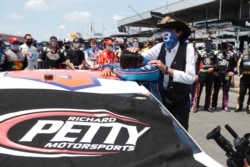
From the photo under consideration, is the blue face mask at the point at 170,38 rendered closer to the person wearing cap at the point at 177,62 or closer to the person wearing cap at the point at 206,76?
the person wearing cap at the point at 177,62

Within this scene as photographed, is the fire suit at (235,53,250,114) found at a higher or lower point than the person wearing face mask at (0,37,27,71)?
lower

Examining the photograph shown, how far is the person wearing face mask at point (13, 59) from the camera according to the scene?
8.92m

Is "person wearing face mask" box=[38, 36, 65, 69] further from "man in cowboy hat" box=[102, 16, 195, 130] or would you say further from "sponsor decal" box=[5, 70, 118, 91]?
"sponsor decal" box=[5, 70, 118, 91]

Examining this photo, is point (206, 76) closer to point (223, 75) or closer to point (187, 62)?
point (223, 75)

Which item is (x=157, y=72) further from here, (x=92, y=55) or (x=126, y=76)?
(x=92, y=55)

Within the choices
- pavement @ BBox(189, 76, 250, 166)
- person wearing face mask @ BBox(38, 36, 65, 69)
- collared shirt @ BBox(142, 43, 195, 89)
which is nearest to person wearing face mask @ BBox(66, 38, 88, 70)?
person wearing face mask @ BBox(38, 36, 65, 69)

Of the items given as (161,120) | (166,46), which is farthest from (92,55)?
(161,120)

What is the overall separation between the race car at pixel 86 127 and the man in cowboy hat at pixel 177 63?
0.87m

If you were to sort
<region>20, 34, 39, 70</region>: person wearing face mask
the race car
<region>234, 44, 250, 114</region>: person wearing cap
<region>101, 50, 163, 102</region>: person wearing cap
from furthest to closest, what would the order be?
1. <region>20, 34, 39, 70</region>: person wearing face mask
2. <region>234, 44, 250, 114</region>: person wearing cap
3. <region>101, 50, 163, 102</region>: person wearing cap
4. the race car

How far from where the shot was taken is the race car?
2096mm

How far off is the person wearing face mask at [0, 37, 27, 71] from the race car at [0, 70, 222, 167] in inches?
247

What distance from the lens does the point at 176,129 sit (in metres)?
2.57

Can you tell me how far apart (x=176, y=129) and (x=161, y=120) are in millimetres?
115

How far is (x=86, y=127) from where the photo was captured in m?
2.34
